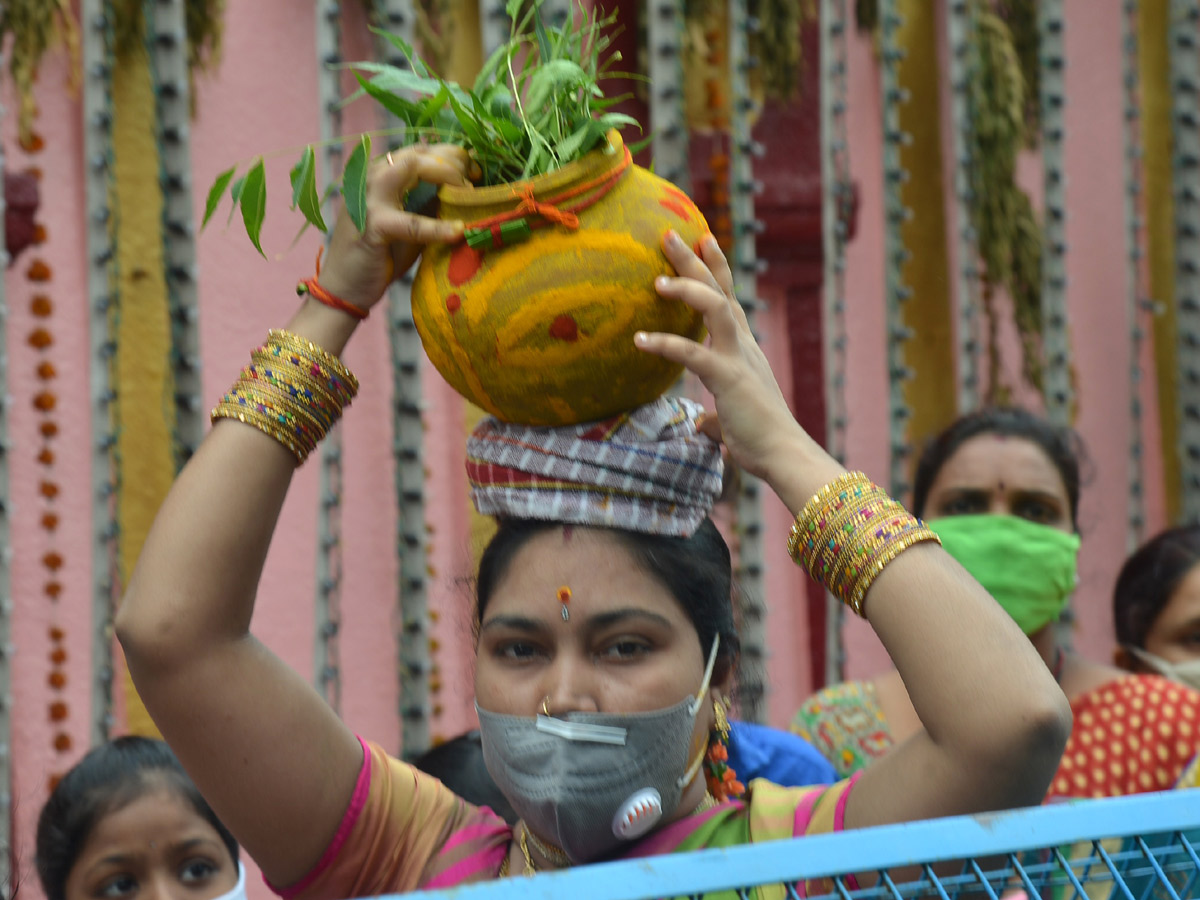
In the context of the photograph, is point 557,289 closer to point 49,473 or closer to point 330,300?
point 330,300

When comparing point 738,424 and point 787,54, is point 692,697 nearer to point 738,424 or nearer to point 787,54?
point 738,424

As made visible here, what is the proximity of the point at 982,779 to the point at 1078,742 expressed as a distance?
5.21 feet

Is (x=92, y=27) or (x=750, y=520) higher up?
(x=92, y=27)

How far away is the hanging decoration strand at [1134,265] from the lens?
14.8 ft

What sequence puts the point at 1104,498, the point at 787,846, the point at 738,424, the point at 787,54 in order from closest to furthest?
1. the point at 787,846
2. the point at 738,424
3. the point at 787,54
4. the point at 1104,498

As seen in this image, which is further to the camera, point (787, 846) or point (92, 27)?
point (92, 27)

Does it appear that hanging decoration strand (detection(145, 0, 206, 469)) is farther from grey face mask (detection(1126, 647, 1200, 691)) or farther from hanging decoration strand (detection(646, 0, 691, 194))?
grey face mask (detection(1126, 647, 1200, 691))

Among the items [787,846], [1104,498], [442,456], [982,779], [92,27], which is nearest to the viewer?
[787,846]

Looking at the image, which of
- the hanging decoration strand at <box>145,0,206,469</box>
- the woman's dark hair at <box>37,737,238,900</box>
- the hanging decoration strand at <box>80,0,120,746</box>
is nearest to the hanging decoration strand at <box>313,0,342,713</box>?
the hanging decoration strand at <box>145,0,206,469</box>

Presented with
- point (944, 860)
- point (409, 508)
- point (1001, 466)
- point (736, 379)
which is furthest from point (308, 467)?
point (944, 860)

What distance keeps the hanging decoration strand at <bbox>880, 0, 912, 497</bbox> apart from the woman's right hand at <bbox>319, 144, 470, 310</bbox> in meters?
2.68

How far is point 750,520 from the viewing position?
3.81 m

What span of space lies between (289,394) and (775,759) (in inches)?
51.3

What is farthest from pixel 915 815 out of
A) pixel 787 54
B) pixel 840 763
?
pixel 787 54
